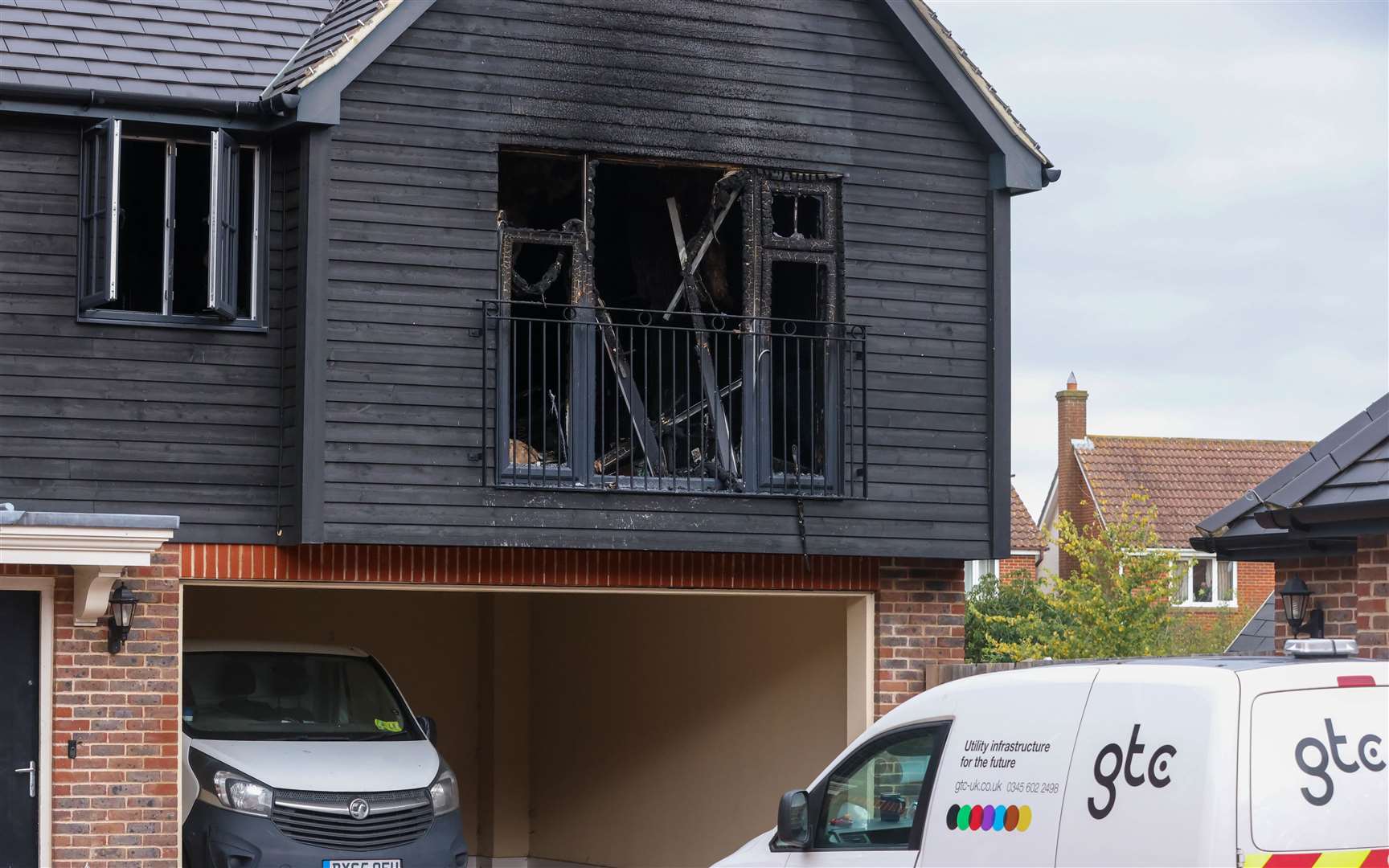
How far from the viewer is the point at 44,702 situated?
1093cm

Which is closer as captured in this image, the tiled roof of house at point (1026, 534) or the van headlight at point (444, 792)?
the van headlight at point (444, 792)

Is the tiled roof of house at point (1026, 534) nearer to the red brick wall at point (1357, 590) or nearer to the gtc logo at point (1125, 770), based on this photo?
the red brick wall at point (1357, 590)

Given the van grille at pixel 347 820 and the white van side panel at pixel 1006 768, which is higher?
the white van side panel at pixel 1006 768

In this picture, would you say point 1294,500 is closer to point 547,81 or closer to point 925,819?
point 925,819

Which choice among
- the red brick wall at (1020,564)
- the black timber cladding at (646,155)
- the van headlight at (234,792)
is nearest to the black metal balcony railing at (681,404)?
the black timber cladding at (646,155)

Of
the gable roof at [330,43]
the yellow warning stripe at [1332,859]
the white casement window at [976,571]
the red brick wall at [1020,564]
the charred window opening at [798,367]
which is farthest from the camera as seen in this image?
the red brick wall at [1020,564]

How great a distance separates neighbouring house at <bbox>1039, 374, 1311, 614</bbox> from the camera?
126 ft

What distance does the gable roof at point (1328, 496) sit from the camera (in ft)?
32.0

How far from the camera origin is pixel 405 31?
38.6 feet

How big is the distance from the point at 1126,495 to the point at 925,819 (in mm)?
32325

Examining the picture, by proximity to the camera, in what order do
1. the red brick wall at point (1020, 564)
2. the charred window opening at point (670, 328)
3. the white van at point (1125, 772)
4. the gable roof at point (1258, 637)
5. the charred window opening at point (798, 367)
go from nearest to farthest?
the white van at point (1125, 772)
the charred window opening at point (670, 328)
the charred window opening at point (798, 367)
the gable roof at point (1258, 637)
the red brick wall at point (1020, 564)

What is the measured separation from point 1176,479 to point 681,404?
27.9 meters

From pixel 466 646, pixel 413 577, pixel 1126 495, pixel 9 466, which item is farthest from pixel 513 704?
pixel 1126 495

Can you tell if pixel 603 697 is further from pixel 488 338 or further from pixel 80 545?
pixel 80 545
